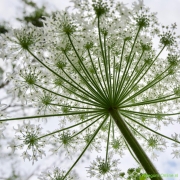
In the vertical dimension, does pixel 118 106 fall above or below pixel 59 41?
below

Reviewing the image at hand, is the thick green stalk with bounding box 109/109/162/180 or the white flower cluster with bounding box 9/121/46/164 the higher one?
the white flower cluster with bounding box 9/121/46/164

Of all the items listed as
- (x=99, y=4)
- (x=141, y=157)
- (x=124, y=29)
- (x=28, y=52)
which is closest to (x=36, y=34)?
→ (x=28, y=52)

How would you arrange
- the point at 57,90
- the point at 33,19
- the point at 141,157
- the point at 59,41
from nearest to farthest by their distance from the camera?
the point at 141,157, the point at 59,41, the point at 57,90, the point at 33,19

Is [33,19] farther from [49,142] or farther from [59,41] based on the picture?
[49,142]

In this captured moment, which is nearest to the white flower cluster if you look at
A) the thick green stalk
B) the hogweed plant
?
the hogweed plant

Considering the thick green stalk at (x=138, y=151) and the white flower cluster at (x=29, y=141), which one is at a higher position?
the white flower cluster at (x=29, y=141)

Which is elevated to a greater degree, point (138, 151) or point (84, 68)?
point (84, 68)

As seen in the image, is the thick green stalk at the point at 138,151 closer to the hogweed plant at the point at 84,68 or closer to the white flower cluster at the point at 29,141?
the hogweed plant at the point at 84,68

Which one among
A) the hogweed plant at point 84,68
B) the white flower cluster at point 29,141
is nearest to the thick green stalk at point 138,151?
the hogweed plant at point 84,68

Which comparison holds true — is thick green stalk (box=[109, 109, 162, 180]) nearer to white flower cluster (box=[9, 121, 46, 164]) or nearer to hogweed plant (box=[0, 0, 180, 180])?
hogweed plant (box=[0, 0, 180, 180])

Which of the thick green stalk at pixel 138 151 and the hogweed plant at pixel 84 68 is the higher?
the hogweed plant at pixel 84 68

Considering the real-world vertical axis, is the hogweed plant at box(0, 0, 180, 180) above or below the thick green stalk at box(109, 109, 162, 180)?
above
